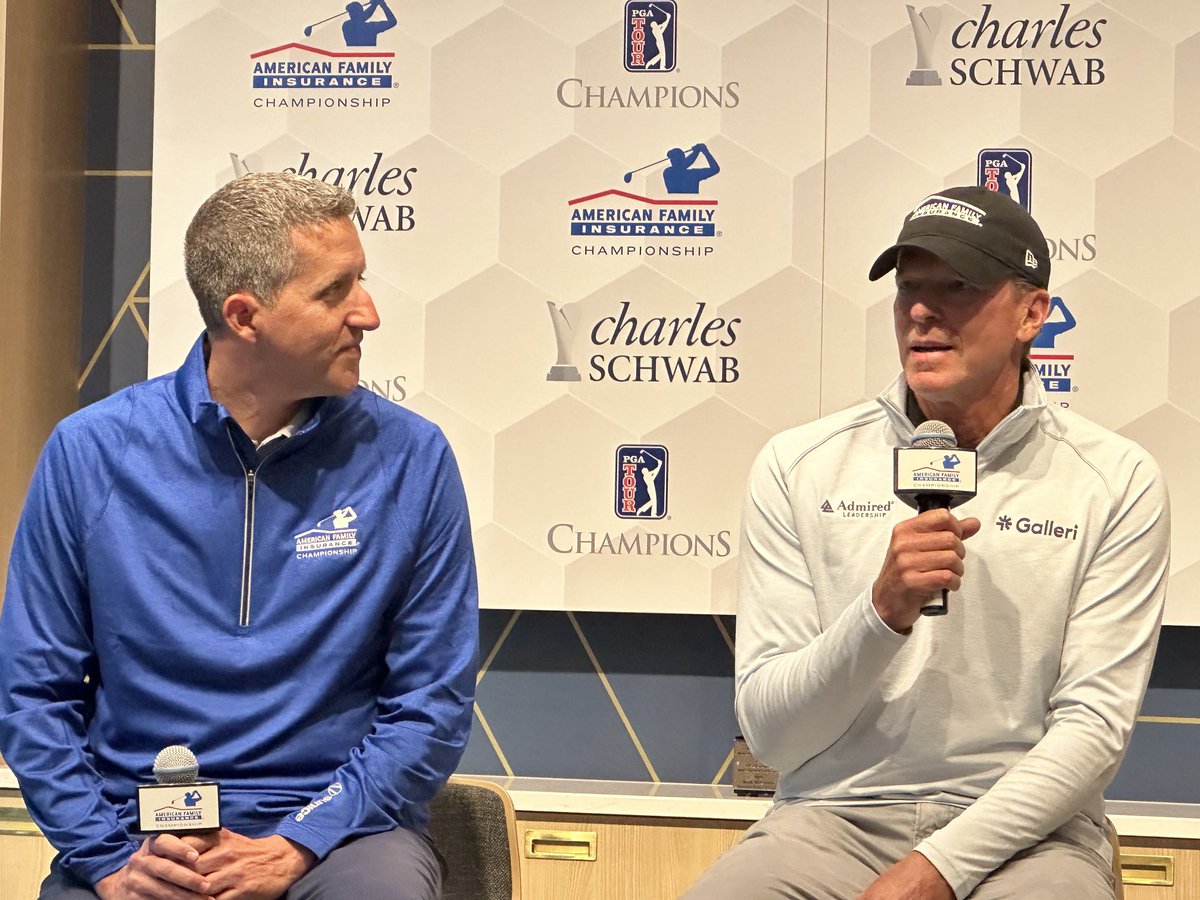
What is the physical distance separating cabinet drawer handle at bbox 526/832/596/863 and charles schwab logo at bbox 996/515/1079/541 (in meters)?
1.28

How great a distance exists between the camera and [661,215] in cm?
322

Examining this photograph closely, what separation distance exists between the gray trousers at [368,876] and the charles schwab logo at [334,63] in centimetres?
194

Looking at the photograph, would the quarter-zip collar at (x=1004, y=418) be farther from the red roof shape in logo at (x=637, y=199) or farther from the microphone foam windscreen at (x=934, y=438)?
the red roof shape in logo at (x=637, y=199)

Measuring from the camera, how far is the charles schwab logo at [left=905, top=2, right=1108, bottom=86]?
313cm

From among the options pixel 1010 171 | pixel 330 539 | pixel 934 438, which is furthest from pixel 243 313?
pixel 1010 171

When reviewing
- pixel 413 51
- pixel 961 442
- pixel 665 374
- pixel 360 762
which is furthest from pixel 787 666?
pixel 413 51

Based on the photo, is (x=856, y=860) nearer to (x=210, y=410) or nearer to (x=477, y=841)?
(x=477, y=841)

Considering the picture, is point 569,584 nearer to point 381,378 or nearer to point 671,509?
point 671,509

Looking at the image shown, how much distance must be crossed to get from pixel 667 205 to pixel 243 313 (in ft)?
4.52

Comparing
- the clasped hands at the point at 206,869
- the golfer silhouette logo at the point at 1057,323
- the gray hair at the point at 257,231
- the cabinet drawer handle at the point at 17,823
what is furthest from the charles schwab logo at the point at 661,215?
the clasped hands at the point at 206,869

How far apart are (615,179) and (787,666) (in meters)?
1.56

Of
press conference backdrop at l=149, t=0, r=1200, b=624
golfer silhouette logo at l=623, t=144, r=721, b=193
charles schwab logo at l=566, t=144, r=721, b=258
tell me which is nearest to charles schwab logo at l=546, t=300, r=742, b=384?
press conference backdrop at l=149, t=0, r=1200, b=624

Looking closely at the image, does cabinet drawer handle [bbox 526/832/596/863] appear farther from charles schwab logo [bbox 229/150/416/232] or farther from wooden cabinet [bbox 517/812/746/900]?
charles schwab logo [bbox 229/150/416/232]

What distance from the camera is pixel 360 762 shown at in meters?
1.97
